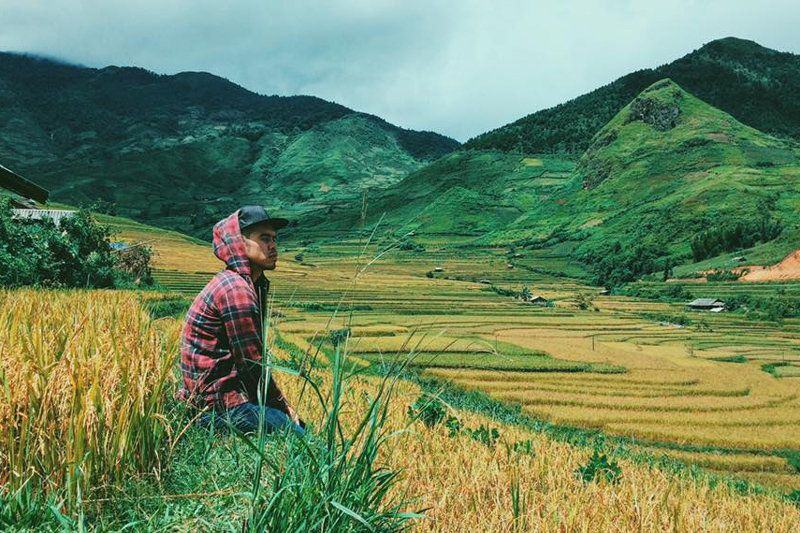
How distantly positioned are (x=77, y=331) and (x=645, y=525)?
12.1ft

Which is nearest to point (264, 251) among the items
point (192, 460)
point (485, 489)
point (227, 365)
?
point (227, 365)

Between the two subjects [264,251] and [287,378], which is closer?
[264,251]

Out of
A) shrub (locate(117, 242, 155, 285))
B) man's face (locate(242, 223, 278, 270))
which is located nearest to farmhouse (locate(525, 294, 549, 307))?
shrub (locate(117, 242, 155, 285))

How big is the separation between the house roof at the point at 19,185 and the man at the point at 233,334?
685cm

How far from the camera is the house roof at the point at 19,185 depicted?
29.2 ft

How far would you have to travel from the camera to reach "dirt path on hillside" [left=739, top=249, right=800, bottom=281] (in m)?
61.6

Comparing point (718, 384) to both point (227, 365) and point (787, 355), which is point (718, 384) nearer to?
point (787, 355)

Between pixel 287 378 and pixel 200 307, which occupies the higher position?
pixel 200 307

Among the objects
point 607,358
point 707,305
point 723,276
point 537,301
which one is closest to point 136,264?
point 607,358

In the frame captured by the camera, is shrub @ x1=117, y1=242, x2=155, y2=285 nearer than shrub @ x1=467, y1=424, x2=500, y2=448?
No

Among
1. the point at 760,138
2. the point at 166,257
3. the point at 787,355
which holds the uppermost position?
the point at 760,138

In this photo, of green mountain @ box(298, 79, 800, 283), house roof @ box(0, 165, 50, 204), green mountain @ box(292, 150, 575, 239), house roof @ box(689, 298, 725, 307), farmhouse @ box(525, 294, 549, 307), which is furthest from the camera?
green mountain @ box(292, 150, 575, 239)

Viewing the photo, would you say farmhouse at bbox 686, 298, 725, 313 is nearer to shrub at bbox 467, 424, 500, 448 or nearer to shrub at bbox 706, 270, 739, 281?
shrub at bbox 706, 270, 739, 281

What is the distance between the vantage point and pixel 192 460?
304 centimetres
